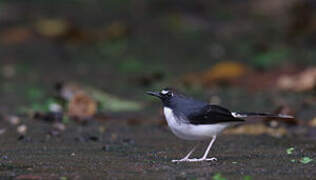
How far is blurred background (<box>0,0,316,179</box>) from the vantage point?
8.79m

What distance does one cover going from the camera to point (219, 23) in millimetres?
14977

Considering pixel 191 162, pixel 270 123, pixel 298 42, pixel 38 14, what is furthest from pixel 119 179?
pixel 38 14

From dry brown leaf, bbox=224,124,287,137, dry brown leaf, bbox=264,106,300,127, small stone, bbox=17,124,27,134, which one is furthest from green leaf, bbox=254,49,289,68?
small stone, bbox=17,124,27,134

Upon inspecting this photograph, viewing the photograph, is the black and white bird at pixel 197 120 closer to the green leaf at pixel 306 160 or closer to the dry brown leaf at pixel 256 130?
the green leaf at pixel 306 160

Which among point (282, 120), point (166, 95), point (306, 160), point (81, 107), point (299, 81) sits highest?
point (299, 81)

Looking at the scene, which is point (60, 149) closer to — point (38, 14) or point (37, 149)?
point (37, 149)

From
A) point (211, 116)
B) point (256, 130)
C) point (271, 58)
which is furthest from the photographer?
point (271, 58)

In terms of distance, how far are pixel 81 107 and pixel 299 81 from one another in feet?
11.8

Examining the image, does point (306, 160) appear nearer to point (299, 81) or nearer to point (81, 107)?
point (81, 107)

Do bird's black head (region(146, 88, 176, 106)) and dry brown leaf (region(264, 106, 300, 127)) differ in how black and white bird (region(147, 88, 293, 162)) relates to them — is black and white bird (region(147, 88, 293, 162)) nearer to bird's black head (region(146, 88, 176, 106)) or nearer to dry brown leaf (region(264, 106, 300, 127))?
bird's black head (region(146, 88, 176, 106))

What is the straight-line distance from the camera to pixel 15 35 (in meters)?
14.1

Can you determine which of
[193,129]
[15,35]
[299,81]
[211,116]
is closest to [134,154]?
[193,129]

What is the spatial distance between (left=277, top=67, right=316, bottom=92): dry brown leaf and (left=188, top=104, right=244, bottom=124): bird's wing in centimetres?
443

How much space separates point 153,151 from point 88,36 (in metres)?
7.88
